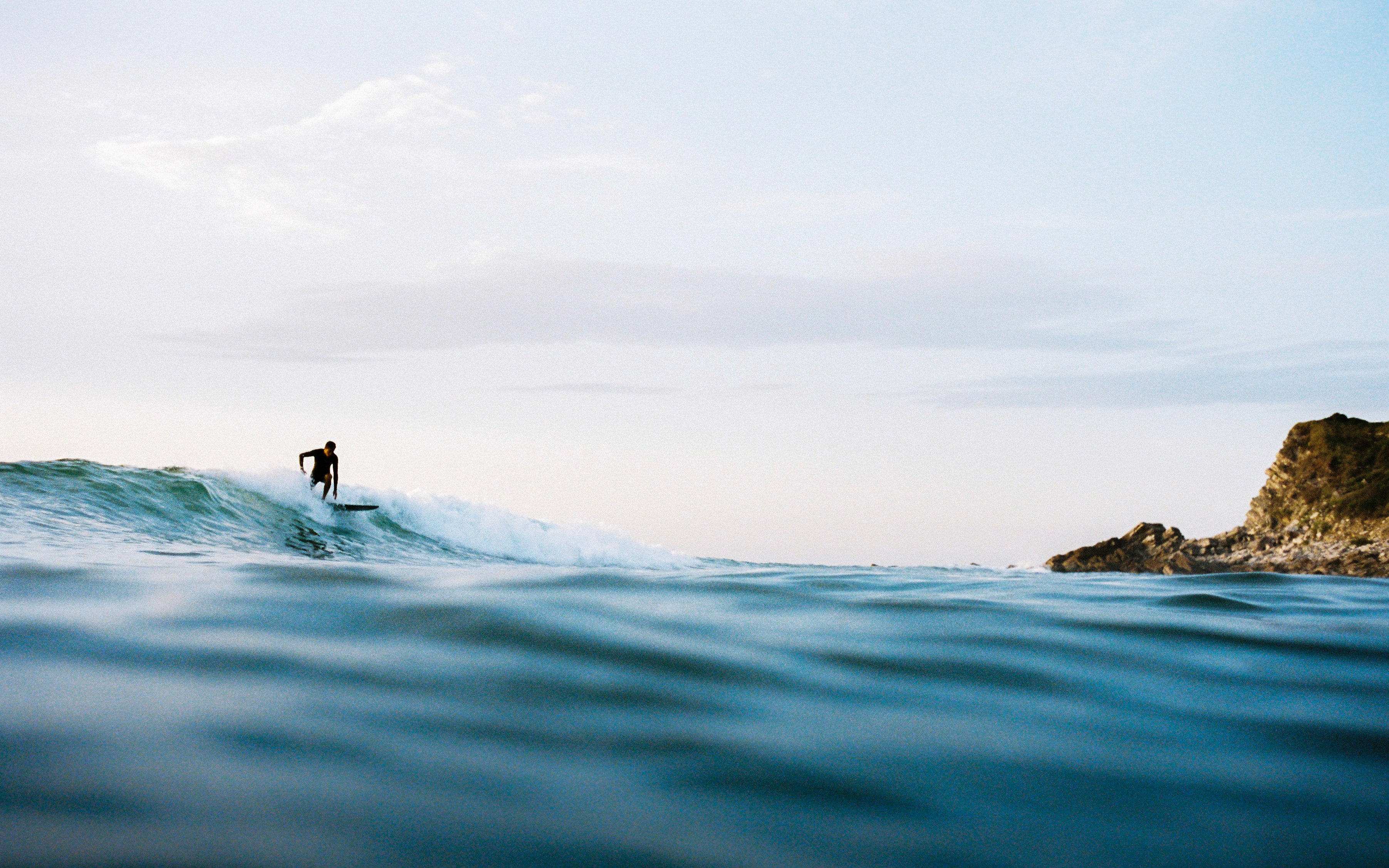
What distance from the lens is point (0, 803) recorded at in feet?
6.69

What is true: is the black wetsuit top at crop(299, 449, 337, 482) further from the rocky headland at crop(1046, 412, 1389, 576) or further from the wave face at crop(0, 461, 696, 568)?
the rocky headland at crop(1046, 412, 1389, 576)

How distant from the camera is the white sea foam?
19.1 metres

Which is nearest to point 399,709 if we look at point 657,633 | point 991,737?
point 657,633

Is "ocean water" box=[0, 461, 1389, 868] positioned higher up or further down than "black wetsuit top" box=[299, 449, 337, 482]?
further down

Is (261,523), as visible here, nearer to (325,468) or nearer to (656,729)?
(325,468)

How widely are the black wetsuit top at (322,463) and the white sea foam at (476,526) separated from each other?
0.40 metres

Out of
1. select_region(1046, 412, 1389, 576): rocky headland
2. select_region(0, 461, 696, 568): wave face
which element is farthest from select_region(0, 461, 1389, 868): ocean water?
select_region(1046, 412, 1389, 576): rocky headland

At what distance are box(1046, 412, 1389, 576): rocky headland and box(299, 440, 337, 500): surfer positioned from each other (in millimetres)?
23396

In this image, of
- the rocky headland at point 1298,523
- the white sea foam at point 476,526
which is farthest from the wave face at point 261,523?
the rocky headland at point 1298,523

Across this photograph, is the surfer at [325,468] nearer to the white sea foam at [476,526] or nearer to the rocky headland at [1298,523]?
the white sea foam at [476,526]

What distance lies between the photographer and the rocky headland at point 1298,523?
2700 cm

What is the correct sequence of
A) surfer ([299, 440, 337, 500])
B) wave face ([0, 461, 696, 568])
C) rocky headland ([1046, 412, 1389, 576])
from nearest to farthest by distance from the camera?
1. wave face ([0, 461, 696, 568])
2. surfer ([299, 440, 337, 500])
3. rocky headland ([1046, 412, 1389, 576])

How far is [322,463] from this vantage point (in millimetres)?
19344

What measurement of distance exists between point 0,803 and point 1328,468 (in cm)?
3629
